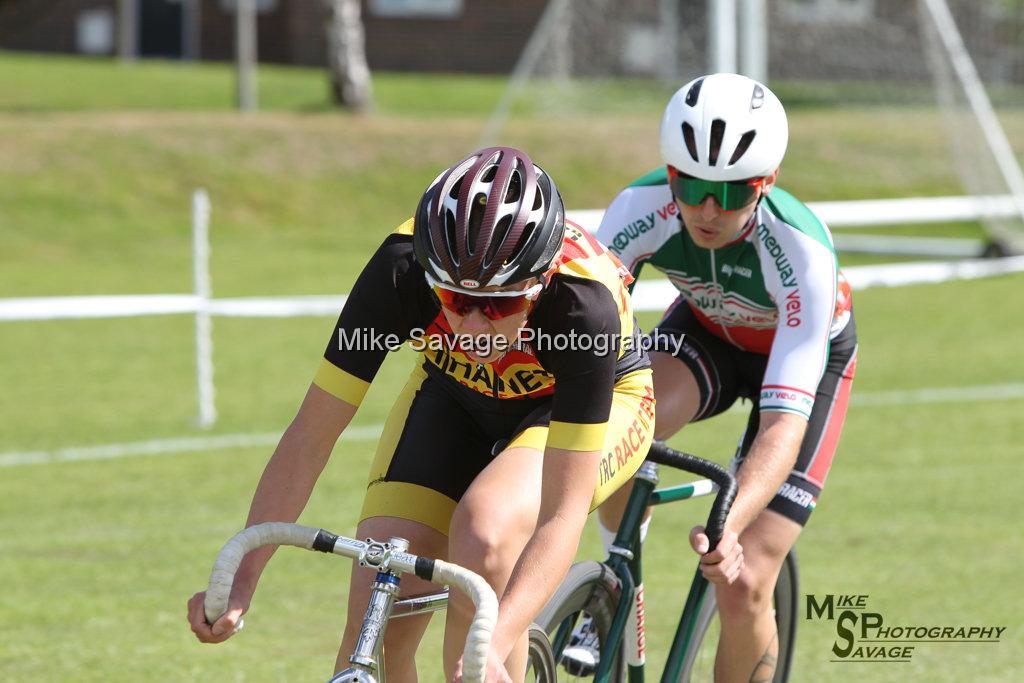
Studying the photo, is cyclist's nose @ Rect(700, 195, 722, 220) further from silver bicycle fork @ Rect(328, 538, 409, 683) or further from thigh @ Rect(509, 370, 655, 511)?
silver bicycle fork @ Rect(328, 538, 409, 683)

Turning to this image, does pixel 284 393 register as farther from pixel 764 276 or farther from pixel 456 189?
pixel 456 189

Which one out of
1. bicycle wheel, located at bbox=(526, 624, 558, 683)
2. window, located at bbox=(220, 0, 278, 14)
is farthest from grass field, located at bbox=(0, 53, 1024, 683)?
window, located at bbox=(220, 0, 278, 14)

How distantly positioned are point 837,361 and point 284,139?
18.7 m

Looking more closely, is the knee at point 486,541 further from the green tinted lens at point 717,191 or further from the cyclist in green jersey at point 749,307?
the green tinted lens at point 717,191

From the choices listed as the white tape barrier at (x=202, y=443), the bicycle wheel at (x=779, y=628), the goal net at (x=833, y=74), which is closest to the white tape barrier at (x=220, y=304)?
the white tape barrier at (x=202, y=443)

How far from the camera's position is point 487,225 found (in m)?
3.29

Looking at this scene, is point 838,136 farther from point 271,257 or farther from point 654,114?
point 271,257

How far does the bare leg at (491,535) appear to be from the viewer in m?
3.32

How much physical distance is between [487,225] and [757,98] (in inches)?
61.1

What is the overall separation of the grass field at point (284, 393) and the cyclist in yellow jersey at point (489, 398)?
70.0 inches

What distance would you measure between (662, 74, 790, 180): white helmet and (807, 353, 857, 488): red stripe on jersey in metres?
0.79

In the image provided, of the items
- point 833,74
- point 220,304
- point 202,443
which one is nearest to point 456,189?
point 202,443

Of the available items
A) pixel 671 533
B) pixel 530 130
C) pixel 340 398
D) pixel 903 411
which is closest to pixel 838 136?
pixel 530 130

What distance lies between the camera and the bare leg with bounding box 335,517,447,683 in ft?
11.4
